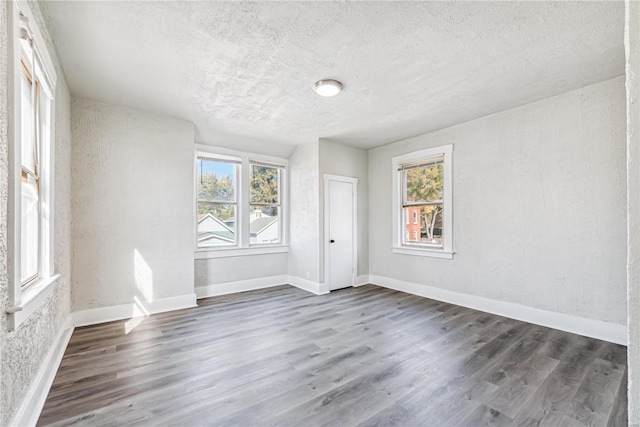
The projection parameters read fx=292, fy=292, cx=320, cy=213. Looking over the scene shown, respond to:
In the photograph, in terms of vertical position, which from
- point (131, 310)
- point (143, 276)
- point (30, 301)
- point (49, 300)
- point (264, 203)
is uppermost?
point (264, 203)

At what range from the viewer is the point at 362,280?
18.6ft

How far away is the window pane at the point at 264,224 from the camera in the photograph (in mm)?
5465

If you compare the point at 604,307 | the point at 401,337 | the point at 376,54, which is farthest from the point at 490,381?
the point at 376,54

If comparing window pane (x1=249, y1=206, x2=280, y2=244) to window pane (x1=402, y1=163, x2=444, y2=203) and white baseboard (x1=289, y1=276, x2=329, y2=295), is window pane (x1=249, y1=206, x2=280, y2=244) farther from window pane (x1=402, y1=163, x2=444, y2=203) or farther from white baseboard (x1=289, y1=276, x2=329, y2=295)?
window pane (x1=402, y1=163, x2=444, y2=203)

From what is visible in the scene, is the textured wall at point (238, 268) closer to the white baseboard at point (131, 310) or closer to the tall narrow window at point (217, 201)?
the tall narrow window at point (217, 201)

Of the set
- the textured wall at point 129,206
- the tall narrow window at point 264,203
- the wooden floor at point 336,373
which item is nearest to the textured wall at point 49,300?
the textured wall at point 129,206

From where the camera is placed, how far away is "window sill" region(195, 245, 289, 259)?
4.83 meters

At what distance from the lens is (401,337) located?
316 cm

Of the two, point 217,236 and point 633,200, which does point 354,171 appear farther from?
point 633,200

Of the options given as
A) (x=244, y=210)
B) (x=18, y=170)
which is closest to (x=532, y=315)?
(x=244, y=210)

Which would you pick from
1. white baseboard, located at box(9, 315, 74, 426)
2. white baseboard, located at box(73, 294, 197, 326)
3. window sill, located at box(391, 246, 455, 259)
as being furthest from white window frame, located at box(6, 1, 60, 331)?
window sill, located at box(391, 246, 455, 259)

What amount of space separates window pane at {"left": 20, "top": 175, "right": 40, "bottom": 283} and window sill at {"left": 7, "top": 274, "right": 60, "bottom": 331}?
0.30 ft

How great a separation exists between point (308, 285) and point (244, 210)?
1.78 metres

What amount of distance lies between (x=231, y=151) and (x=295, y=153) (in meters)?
1.20
